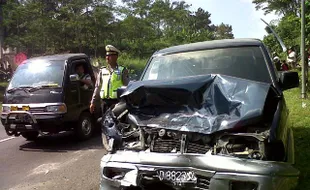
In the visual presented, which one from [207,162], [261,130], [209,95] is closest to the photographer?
[207,162]

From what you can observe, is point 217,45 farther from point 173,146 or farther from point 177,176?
point 177,176

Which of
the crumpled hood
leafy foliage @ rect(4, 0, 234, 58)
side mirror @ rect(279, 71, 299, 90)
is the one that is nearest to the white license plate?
the crumpled hood

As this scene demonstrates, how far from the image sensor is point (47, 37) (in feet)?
96.3

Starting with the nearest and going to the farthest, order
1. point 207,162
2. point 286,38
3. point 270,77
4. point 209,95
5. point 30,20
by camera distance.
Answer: point 207,162 → point 209,95 → point 270,77 → point 30,20 → point 286,38

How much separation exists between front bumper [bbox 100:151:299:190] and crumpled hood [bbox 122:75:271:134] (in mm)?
332

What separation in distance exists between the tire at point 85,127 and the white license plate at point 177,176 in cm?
465

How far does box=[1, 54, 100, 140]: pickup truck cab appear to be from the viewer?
7020 mm

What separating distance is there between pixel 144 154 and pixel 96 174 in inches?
89.2

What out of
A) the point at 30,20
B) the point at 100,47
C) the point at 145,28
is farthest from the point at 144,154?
the point at 145,28

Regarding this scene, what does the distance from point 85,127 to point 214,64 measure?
4069mm

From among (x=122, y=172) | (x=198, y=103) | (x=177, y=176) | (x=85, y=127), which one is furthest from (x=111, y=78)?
(x=177, y=176)

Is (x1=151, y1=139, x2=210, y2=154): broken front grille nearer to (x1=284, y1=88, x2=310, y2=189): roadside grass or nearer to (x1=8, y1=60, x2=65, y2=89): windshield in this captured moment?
(x1=284, y1=88, x2=310, y2=189): roadside grass

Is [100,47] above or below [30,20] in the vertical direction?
below

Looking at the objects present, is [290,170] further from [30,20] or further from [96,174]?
[30,20]
